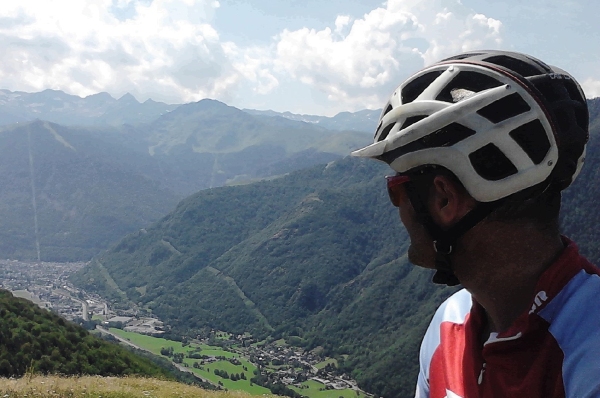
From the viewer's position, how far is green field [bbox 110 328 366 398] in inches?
3942

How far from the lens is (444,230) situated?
8.20 feet

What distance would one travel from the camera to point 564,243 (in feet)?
7.81

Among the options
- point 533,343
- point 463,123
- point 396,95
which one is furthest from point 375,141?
point 533,343

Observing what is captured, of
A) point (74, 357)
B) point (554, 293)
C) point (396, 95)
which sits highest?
point (396, 95)

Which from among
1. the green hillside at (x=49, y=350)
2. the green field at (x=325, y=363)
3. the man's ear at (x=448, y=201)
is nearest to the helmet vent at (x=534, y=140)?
the man's ear at (x=448, y=201)

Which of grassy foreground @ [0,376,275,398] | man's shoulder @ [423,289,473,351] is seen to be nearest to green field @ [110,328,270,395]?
grassy foreground @ [0,376,275,398]

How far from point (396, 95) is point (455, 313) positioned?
144 cm

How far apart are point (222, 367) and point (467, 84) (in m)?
124

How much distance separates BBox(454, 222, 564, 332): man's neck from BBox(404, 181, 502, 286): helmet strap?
0.05 m

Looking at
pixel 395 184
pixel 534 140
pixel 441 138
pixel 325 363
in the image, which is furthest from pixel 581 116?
pixel 325 363

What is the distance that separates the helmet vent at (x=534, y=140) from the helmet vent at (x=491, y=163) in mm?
101

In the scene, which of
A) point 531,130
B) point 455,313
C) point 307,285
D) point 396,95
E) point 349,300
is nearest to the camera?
point 531,130

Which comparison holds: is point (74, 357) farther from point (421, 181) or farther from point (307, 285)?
point (307, 285)

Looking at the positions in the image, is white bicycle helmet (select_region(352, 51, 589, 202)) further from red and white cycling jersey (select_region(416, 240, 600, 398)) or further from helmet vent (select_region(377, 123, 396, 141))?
red and white cycling jersey (select_region(416, 240, 600, 398))
